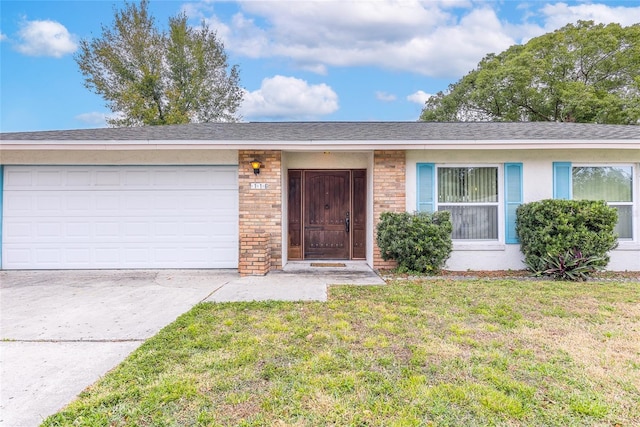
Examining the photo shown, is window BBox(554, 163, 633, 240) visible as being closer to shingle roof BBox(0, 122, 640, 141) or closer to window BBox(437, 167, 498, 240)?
shingle roof BBox(0, 122, 640, 141)

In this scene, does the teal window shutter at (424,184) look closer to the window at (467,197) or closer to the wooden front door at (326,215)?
the window at (467,197)

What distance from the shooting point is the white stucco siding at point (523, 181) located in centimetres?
755

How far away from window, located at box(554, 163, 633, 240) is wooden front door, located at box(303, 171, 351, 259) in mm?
4665

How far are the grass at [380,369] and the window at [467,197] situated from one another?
305cm

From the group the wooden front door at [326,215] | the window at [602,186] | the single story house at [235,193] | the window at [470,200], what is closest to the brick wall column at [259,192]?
the single story house at [235,193]

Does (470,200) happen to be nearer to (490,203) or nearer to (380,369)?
(490,203)

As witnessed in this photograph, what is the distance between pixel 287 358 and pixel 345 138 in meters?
5.13

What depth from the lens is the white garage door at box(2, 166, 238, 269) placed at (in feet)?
25.3

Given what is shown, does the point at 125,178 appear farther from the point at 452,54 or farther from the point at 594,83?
the point at 594,83

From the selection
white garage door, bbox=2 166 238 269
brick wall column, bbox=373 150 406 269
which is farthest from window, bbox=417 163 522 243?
white garage door, bbox=2 166 238 269

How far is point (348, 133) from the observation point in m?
8.12

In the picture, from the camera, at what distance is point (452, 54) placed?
19219mm

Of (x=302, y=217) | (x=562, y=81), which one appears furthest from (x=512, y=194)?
(x=562, y=81)

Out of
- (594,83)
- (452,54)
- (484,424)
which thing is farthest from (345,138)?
(594,83)
